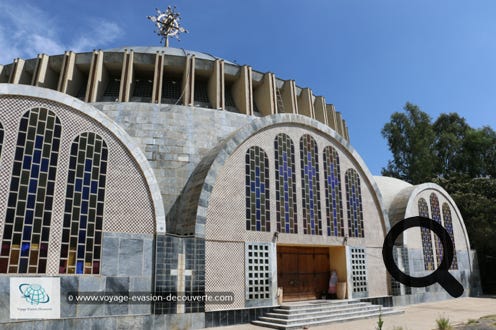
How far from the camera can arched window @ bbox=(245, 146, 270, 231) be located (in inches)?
555

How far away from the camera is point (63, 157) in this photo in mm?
11117

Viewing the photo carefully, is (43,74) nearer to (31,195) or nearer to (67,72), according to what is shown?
(67,72)

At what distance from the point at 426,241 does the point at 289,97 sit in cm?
1071

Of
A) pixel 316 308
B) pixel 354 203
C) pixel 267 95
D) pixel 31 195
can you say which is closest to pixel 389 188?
pixel 354 203

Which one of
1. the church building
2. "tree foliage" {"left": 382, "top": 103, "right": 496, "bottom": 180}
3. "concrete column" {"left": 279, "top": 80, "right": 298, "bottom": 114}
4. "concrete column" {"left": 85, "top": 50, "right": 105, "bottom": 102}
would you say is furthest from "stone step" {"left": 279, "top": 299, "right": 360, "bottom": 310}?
"tree foliage" {"left": 382, "top": 103, "right": 496, "bottom": 180}

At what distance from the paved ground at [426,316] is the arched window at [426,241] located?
78.1 inches

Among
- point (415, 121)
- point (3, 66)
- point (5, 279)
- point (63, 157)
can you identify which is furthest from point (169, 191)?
point (415, 121)

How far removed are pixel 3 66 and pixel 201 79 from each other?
976 centimetres

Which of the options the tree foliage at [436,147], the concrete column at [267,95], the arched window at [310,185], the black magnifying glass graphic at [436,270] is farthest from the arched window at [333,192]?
the tree foliage at [436,147]

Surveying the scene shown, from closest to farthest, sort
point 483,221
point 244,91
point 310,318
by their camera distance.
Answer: point 310,318 < point 244,91 < point 483,221

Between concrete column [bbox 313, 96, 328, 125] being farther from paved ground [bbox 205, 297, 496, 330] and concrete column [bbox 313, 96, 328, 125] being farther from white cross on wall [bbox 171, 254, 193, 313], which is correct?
white cross on wall [bbox 171, 254, 193, 313]

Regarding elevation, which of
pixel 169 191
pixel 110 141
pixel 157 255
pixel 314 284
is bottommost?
pixel 314 284

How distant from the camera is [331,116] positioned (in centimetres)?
2281

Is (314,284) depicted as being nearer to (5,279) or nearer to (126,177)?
(126,177)
